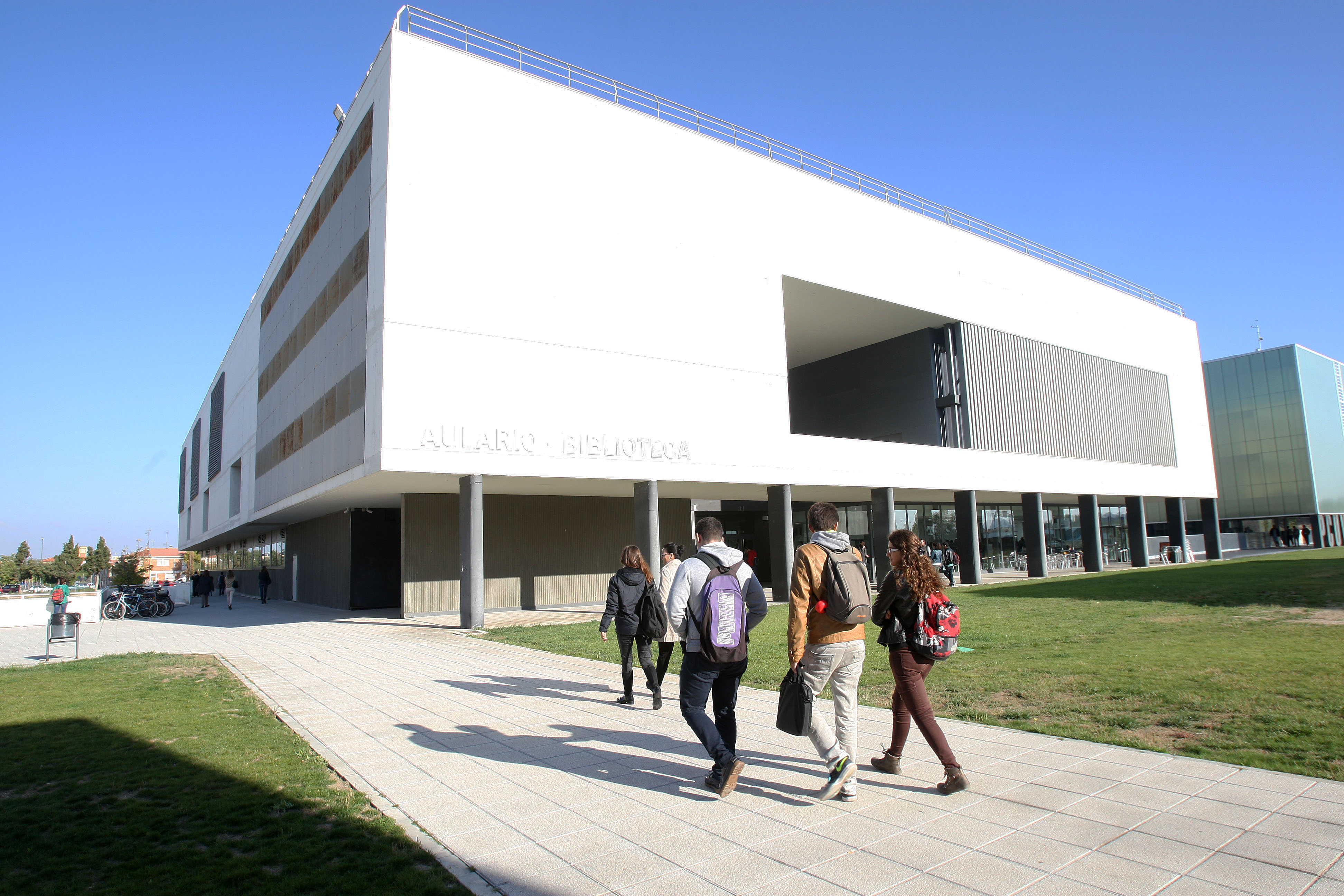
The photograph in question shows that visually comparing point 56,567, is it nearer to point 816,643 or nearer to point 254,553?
point 254,553

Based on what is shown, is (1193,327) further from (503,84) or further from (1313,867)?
(1313,867)

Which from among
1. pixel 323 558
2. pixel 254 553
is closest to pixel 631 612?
pixel 323 558

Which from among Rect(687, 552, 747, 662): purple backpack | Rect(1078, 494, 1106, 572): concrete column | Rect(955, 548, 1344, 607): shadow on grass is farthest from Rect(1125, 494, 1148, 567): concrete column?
Rect(687, 552, 747, 662): purple backpack

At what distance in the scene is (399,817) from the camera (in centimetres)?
496

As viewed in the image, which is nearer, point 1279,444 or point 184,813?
point 184,813

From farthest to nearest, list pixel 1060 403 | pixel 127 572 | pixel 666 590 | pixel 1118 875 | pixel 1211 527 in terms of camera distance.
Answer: pixel 127 572
pixel 1211 527
pixel 1060 403
pixel 666 590
pixel 1118 875

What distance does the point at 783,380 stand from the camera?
24.8 metres

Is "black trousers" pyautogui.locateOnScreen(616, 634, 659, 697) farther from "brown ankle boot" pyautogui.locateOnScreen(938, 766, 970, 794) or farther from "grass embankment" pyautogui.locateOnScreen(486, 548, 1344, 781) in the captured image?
"brown ankle boot" pyautogui.locateOnScreen(938, 766, 970, 794)

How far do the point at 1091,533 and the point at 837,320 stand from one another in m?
16.2

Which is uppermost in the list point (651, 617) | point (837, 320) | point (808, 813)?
point (837, 320)

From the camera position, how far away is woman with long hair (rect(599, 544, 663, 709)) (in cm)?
824

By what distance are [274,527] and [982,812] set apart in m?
40.1

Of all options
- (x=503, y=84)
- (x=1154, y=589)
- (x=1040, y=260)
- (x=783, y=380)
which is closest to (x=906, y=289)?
(x=783, y=380)

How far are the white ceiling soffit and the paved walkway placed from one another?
20320mm
